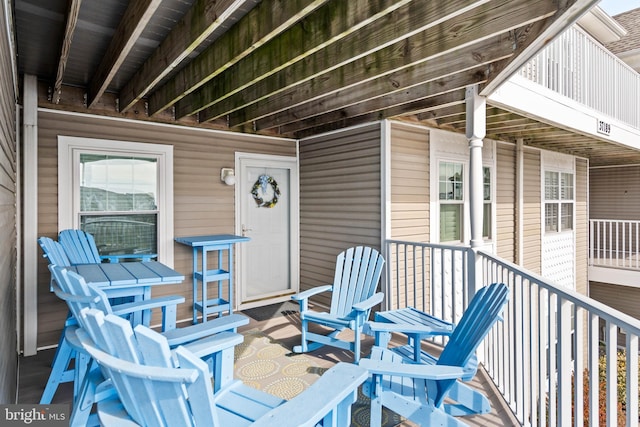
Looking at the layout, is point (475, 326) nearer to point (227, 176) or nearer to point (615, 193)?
point (227, 176)

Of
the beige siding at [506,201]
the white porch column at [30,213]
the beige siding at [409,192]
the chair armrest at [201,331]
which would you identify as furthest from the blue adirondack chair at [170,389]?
the beige siding at [506,201]

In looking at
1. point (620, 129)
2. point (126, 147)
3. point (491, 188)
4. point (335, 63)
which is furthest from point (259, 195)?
point (620, 129)

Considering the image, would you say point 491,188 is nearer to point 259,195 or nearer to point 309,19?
point 259,195

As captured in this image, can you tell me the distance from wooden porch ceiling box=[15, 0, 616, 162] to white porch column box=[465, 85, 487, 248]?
5.6 inches

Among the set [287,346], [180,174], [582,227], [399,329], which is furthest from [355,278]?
[582,227]

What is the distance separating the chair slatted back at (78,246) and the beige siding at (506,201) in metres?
5.75

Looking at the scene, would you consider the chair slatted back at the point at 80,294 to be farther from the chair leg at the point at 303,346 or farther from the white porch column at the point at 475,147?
the white porch column at the point at 475,147

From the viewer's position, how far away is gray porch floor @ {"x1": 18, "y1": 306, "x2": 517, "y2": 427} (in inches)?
100.0

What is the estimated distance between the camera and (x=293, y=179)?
566cm

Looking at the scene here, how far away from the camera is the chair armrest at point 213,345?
1.74 meters

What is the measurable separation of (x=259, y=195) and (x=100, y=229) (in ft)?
6.69

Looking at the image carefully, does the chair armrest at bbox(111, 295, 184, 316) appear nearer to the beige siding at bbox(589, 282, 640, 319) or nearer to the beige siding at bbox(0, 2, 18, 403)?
the beige siding at bbox(0, 2, 18, 403)

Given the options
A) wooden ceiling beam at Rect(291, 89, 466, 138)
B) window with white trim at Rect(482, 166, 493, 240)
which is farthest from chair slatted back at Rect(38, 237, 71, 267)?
window with white trim at Rect(482, 166, 493, 240)

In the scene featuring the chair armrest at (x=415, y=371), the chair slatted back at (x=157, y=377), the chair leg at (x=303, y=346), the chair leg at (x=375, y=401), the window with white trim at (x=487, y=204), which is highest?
the window with white trim at (x=487, y=204)
